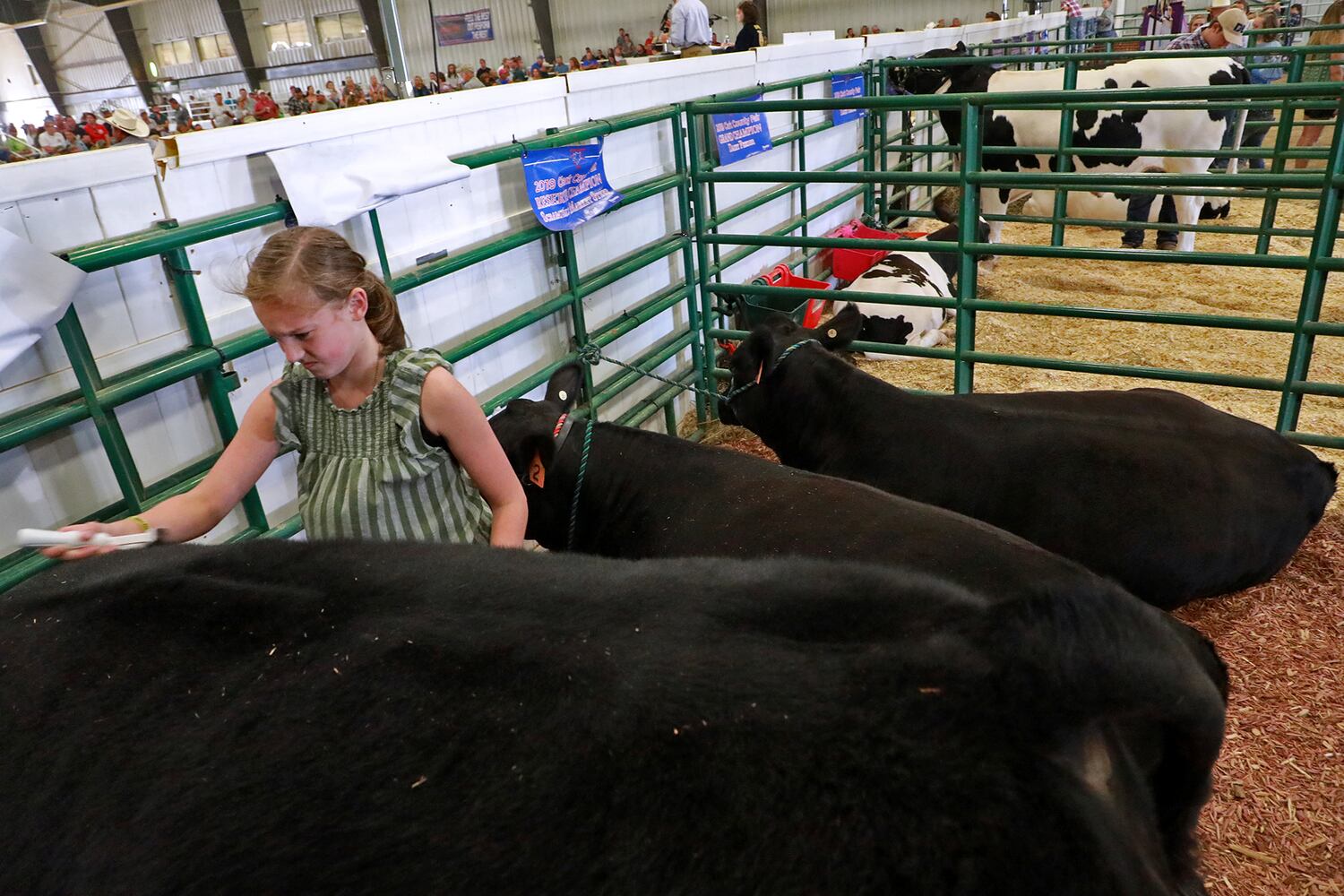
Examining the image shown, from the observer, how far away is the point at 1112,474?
2869mm

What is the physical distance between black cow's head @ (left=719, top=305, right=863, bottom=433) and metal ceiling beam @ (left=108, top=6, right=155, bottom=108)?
2021 cm

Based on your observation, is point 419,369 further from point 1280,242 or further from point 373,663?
point 1280,242

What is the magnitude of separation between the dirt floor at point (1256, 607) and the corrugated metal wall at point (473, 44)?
66.0 feet

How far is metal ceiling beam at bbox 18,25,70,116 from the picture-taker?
17859 mm

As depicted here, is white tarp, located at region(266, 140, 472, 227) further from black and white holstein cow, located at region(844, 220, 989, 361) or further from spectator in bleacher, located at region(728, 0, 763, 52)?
spectator in bleacher, located at region(728, 0, 763, 52)

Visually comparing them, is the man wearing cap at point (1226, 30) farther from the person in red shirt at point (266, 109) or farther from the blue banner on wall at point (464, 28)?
the blue banner on wall at point (464, 28)

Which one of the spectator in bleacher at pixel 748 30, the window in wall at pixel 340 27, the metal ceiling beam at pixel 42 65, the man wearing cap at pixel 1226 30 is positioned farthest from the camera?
the window in wall at pixel 340 27

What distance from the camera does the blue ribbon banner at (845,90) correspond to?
7375mm

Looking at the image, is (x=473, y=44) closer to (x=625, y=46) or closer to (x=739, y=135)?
(x=625, y=46)

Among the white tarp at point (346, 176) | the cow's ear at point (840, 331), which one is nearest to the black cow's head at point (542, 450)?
the white tarp at point (346, 176)

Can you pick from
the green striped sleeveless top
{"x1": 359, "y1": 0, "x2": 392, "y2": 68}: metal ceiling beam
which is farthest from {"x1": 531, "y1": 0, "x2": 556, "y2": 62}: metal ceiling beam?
the green striped sleeveless top

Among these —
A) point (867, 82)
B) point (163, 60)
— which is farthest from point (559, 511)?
point (163, 60)

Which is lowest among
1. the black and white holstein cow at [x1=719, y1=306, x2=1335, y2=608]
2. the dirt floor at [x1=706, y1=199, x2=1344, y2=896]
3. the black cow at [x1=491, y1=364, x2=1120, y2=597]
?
the dirt floor at [x1=706, y1=199, x2=1344, y2=896]

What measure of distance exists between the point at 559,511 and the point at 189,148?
1.50m
